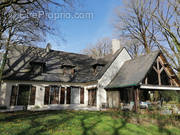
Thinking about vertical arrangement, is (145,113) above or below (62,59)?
below

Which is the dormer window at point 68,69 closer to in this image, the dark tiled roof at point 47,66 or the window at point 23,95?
the dark tiled roof at point 47,66

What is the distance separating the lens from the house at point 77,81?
12.3m

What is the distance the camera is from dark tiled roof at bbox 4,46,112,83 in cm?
1384

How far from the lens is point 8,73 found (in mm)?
13375

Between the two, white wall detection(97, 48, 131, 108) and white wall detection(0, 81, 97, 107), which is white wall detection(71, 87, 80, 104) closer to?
white wall detection(0, 81, 97, 107)

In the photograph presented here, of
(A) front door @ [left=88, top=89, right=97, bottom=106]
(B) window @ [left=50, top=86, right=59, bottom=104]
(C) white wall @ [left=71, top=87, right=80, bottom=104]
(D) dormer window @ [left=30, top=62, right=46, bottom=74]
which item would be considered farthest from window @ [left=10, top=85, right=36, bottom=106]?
(A) front door @ [left=88, top=89, right=97, bottom=106]

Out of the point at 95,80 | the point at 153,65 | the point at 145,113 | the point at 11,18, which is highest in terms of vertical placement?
the point at 11,18

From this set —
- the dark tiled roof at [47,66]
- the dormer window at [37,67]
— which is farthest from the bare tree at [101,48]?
the dormer window at [37,67]

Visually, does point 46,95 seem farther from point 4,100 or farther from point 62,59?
point 62,59

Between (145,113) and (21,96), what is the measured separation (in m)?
11.2

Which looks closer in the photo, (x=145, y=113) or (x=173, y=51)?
(x=145, y=113)

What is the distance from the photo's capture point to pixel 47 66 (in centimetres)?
1606

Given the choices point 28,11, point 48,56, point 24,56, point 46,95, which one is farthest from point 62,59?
point 28,11

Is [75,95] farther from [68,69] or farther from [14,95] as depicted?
[14,95]
